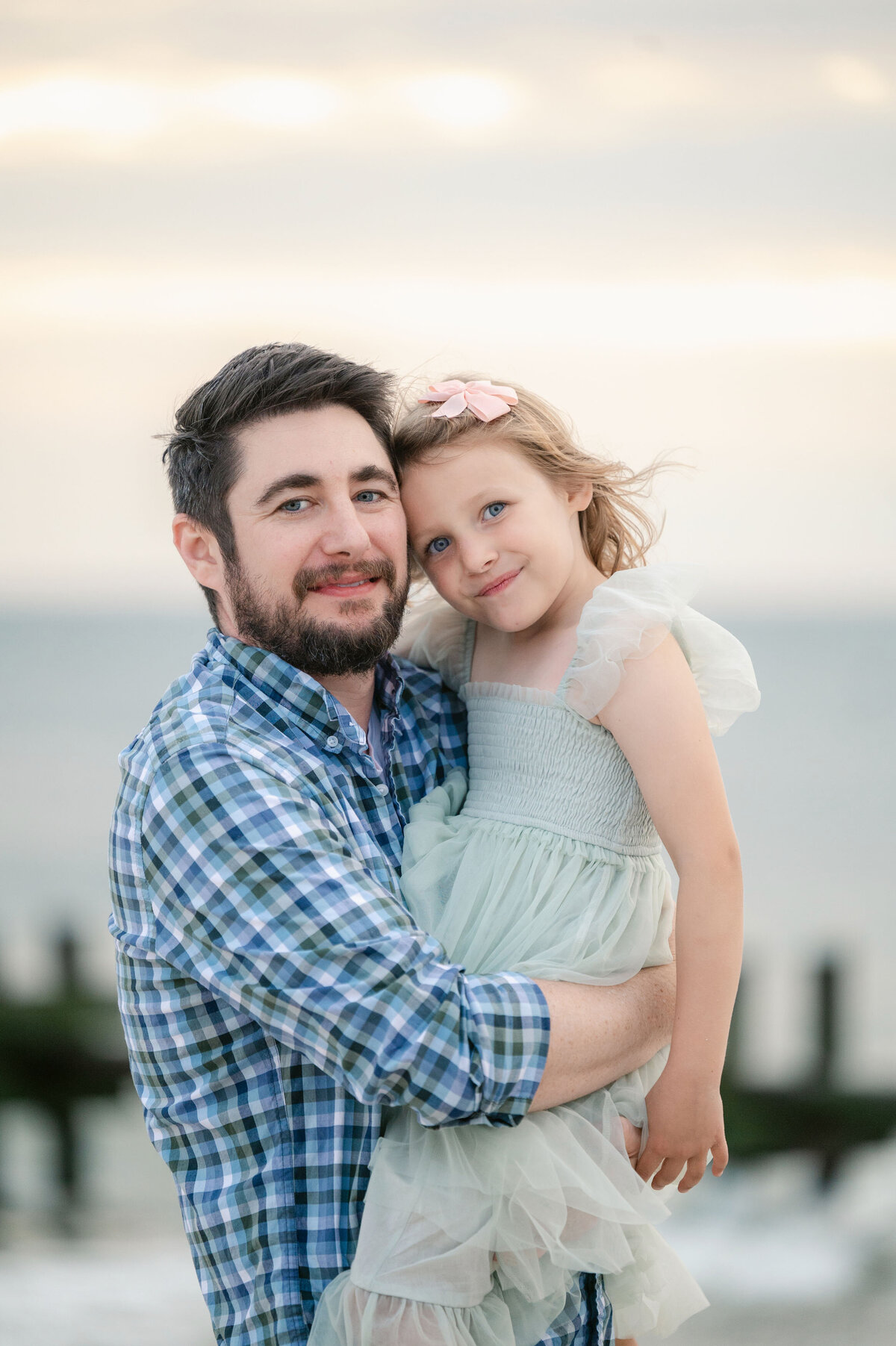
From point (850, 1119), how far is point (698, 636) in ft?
12.4

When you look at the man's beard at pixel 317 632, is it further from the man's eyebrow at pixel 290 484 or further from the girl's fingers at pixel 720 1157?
the girl's fingers at pixel 720 1157

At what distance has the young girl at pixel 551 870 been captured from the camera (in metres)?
1.57

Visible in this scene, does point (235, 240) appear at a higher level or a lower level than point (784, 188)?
lower

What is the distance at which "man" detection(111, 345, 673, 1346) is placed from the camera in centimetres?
145

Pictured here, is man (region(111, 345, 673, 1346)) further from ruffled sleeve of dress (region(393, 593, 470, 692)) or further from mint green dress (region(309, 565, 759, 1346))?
ruffled sleeve of dress (region(393, 593, 470, 692))

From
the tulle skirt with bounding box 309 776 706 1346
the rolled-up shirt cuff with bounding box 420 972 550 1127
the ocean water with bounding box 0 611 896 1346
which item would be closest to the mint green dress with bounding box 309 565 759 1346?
the tulle skirt with bounding box 309 776 706 1346

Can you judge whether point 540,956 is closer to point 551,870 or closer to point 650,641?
point 551,870

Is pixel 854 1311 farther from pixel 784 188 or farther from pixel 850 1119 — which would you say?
pixel 784 188

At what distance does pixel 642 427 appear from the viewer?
44.9 ft

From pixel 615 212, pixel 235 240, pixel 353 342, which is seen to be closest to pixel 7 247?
pixel 235 240

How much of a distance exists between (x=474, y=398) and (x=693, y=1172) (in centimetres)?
136

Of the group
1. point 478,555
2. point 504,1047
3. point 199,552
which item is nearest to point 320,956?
point 504,1047

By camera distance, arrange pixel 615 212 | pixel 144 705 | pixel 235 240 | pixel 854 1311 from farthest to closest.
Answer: pixel 144 705 < pixel 615 212 < pixel 235 240 < pixel 854 1311

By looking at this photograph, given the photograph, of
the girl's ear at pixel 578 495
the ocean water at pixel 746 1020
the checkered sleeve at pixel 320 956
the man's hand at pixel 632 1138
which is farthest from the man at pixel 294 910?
the ocean water at pixel 746 1020
